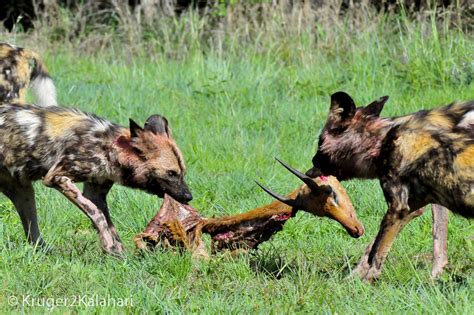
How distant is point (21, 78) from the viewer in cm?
608

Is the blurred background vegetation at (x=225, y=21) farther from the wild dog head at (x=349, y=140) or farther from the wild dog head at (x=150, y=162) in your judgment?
the wild dog head at (x=349, y=140)

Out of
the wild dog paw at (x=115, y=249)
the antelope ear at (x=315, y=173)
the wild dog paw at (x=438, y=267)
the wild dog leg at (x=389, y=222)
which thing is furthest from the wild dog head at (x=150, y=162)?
the wild dog paw at (x=438, y=267)

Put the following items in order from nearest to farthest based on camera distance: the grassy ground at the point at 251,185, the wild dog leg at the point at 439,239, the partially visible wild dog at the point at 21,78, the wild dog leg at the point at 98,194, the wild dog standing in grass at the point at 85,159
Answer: the grassy ground at the point at 251,185 < the wild dog leg at the point at 439,239 < the wild dog standing in grass at the point at 85,159 < the wild dog leg at the point at 98,194 < the partially visible wild dog at the point at 21,78

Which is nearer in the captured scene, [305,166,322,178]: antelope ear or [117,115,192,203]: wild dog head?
[305,166,322,178]: antelope ear

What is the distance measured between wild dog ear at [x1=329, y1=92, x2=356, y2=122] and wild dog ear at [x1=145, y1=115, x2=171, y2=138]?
979 mm

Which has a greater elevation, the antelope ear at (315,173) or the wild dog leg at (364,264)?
the antelope ear at (315,173)

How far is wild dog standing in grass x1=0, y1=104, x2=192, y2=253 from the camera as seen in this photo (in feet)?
15.6

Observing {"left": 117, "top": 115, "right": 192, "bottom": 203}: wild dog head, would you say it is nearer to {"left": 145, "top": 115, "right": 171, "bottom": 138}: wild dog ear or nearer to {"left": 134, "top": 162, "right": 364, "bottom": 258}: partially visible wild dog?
{"left": 145, "top": 115, "right": 171, "bottom": 138}: wild dog ear

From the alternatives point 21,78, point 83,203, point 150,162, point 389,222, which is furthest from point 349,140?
point 21,78

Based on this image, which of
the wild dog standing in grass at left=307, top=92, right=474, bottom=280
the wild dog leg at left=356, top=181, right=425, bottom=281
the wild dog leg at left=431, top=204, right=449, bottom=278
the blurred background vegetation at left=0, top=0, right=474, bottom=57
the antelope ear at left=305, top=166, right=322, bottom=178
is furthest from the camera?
the blurred background vegetation at left=0, top=0, right=474, bottom=57

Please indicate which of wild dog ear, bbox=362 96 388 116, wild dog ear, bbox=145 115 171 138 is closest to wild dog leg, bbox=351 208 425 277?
wild dog ear, bbox=362 96 388 116

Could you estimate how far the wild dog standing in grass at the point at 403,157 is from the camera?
3.86m

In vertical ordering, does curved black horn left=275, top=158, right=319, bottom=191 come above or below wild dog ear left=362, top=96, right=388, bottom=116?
below

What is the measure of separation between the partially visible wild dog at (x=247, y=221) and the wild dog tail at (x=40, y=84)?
1762mm
